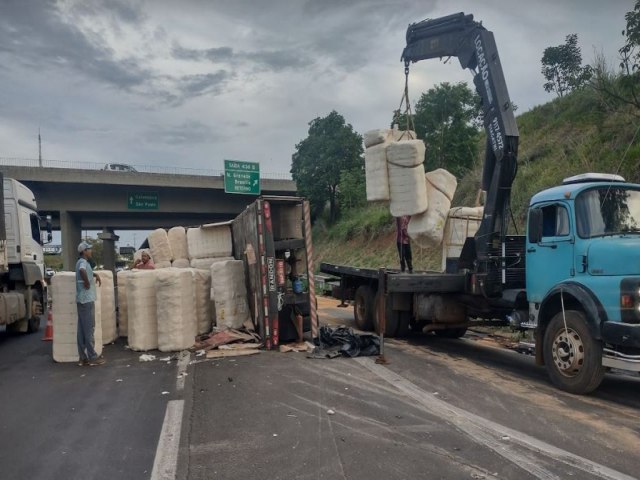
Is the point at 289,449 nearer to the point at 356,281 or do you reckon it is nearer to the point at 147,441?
the point at 147,441

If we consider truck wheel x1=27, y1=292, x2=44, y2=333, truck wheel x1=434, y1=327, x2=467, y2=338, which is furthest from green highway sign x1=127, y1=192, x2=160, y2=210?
truck wheel x1=434, y1=327, x2=467, y2=338

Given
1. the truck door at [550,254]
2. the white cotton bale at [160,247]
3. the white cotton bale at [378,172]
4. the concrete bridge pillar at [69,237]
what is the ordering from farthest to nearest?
the concrete bridge pillar at [69,237] → the white cotton bale at [160,247] → the white cotton bale at [378,172] → the truck door at [550,254]

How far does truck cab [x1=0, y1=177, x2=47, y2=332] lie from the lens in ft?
35.1

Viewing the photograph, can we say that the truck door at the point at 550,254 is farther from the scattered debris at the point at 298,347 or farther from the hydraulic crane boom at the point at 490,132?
the scattered debris at the point at 298,347

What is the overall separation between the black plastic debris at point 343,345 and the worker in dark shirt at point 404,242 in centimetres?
276

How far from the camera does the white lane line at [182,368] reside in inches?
262

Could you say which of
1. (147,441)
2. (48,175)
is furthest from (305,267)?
(48,175)

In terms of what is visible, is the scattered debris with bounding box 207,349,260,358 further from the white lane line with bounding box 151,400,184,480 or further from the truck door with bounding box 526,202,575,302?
the truck door with bounding box 526,202,575,302

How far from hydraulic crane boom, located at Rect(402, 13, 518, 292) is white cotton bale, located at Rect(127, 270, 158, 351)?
5.47m

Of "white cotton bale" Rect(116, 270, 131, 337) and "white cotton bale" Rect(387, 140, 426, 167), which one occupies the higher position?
"white cotton bale" Rect(387, 140, 426, 167)

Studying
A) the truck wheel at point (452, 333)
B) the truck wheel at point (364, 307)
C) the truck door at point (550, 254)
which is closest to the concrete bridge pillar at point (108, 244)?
the truck wheel at point (364, 307)

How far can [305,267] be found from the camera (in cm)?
959

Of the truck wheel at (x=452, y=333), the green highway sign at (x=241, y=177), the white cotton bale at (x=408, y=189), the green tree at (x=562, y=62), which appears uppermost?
the green tree at (x=562, y=62)

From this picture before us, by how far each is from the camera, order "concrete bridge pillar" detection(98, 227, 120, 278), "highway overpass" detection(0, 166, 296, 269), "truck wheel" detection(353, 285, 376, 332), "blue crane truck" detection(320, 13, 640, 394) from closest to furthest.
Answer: "blue crane truck" detection(320, 13, 640, 394) → "truck wheel" detection(353, 285, 376, 332) → "highway overpass" detection(0, 166, 296, 269) → "concrete bridge pillar" detection(98, 227, 120, 278)
